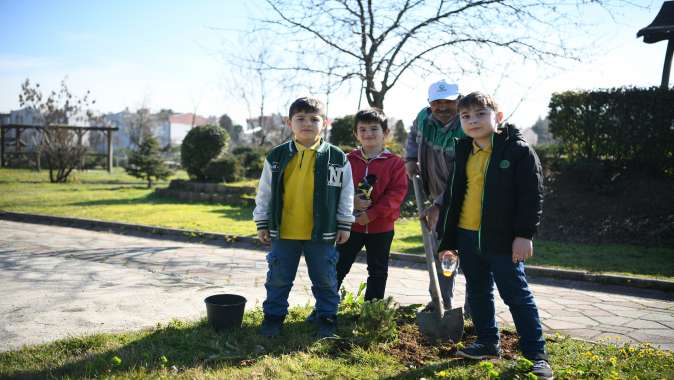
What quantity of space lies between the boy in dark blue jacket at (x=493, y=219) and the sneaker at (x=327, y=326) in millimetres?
889

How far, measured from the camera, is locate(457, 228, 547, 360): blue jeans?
9.38 feet

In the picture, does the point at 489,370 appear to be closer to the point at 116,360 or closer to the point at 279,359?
the point at 279,359

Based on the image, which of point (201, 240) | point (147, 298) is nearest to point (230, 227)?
point (201, 240)

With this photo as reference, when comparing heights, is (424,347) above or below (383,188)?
below

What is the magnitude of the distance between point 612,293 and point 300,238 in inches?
148

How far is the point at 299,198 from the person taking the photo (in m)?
3.44

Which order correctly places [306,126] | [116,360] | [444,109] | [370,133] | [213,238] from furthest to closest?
[213,238] → [370,133] → [444,109] → [306,126] → [116,360]

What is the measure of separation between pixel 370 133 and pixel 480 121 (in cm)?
106

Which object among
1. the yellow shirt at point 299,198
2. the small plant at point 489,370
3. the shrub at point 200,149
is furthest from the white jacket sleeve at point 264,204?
the shrub at point 200,149

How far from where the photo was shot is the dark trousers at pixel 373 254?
3824 mm

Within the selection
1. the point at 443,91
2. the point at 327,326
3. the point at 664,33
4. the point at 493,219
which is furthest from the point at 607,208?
the point at 327,326

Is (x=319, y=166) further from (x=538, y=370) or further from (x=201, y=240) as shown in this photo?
(x=201, y=240)

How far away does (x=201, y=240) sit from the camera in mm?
7816

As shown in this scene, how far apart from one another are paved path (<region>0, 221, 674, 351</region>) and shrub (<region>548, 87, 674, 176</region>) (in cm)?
556
